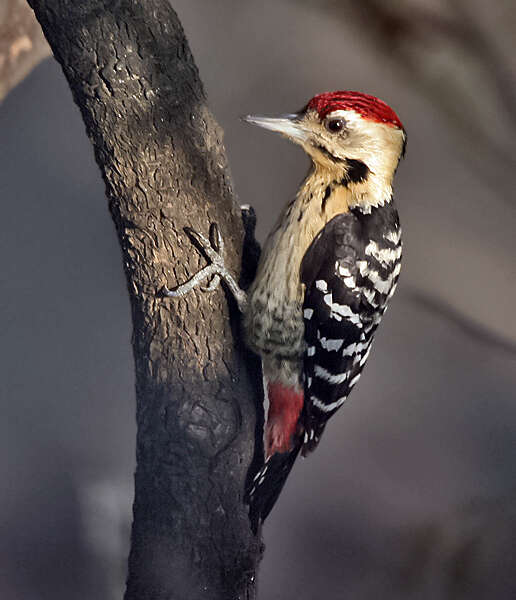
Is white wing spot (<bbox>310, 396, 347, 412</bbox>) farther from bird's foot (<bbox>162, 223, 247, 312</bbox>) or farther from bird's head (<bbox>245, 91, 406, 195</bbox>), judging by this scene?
bird's head (<bbox>245, 91, 406, 195</bbox>)

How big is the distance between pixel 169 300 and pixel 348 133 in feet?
1.17

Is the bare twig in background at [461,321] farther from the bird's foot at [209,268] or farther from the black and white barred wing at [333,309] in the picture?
the bird's foot at [209,268]

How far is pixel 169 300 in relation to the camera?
3.51 feet

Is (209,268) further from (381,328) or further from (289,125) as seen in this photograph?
(381,328)

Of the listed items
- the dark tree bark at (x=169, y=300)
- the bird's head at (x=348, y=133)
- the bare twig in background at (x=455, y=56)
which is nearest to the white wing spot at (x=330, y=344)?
the dark tree bark at (x=169, y=300)

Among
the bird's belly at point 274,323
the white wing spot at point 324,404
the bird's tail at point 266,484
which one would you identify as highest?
the bird's belly at point 274,323

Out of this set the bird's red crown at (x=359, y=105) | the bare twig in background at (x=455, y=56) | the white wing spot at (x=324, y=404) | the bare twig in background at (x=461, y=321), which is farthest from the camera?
the bare twig in background at (x=461, y=321)

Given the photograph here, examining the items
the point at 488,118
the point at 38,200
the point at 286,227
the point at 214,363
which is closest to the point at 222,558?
the point at 214,363

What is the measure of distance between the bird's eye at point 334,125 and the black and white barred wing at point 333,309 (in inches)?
4.9

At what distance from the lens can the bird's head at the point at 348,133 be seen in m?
1.06

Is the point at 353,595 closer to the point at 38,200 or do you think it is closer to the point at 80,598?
the point at 80,598

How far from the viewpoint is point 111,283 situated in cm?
186

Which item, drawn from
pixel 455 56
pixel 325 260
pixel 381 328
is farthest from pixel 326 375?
pixel 455 56

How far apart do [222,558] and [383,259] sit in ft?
1.73
